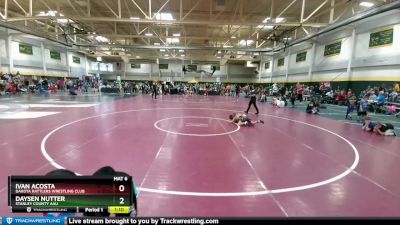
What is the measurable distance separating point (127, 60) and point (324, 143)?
43.4 meters

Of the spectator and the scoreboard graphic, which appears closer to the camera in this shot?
the scoreboard graphic

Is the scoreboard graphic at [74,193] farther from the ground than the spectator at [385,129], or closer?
farther from the ground

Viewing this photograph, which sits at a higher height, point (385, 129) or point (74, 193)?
point (74, 193)

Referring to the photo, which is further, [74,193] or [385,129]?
[385,129]

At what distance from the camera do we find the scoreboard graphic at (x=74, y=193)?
56.5 inches

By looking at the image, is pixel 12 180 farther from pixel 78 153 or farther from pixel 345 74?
pixel 345 74

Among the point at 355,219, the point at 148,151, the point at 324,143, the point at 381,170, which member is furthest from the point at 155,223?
the point at 324,143

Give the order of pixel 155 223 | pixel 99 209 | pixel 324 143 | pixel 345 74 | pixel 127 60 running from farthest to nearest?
pixel 127 60 → pixel 345 74 → pixel 324 143 → pixel 99 209 → pixel 155 223

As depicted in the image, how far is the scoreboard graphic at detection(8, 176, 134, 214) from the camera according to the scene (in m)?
1.43

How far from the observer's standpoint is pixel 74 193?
1.45 metres

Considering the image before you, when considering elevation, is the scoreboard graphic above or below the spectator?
above

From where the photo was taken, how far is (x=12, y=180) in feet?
4.78

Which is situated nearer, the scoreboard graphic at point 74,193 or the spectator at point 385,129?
the scoreboard graphic at point 74,193

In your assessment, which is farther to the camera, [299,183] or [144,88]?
[144,88]
